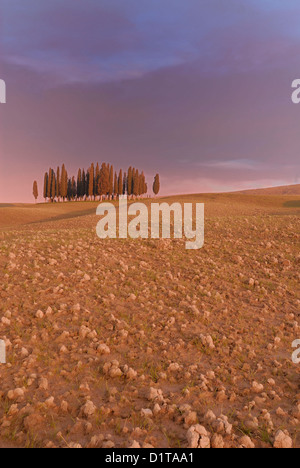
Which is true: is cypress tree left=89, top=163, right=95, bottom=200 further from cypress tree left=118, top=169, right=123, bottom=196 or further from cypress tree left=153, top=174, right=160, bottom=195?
cypress tree left=153, top=174, right=160, bottom=195

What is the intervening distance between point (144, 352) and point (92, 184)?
9153cm

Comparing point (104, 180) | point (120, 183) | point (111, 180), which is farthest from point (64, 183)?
point (120, 183)

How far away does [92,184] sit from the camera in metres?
93.3

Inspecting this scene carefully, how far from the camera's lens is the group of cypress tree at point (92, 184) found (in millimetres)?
92062

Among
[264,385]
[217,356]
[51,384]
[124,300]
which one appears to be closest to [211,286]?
[124,300]

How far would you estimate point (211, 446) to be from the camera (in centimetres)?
381

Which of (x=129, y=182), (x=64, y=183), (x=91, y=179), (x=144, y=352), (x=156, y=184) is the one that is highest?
(x=91, y=179)

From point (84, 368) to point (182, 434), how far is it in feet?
7.50

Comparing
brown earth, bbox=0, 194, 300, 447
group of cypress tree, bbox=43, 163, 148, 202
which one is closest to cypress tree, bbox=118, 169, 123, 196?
group of cypress tree, bbox=43, 163, 148, 202

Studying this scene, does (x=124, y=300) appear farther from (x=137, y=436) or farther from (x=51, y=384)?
(x=137, y=436)

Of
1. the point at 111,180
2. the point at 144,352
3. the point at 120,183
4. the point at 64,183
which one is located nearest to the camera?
the point at 144,352

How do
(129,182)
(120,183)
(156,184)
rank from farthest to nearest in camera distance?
(156,184) → (129,182) → (120,183)

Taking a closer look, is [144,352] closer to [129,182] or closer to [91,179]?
[91,179]

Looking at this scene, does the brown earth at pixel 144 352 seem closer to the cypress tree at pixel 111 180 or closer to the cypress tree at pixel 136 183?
the cypress tree at pixel 111 180
